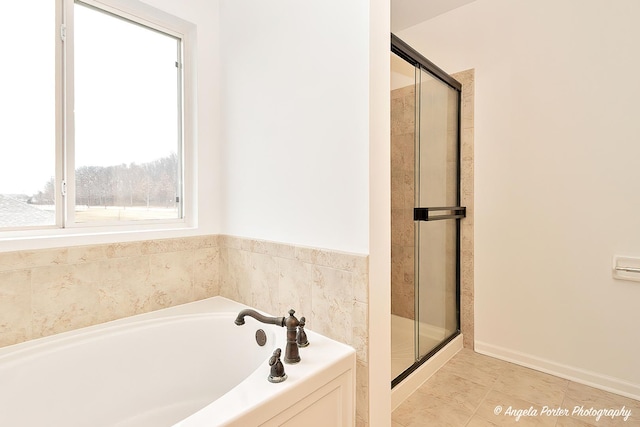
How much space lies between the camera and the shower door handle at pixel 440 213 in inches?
79.4

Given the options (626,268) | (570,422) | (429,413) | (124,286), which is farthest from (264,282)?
(626,268)

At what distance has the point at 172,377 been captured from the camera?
151 cm

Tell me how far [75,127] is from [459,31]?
2.74 meters

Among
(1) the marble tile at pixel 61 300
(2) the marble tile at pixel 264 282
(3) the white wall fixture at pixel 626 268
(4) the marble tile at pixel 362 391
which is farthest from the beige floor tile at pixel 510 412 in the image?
(1) the marble tile at pixel 61 300

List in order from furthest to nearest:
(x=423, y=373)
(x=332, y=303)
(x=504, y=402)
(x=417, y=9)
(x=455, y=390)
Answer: (x=417, y=9) → (x=423, y=373) → (x=455, y=390) → (x=504, y=402) → (x=332, y=303)

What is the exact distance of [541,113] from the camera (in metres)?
2.07

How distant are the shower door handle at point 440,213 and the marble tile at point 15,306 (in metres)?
2.09

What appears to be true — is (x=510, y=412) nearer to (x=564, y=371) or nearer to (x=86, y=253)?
(x=564, y=371)

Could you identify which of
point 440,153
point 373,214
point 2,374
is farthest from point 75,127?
point 440,153

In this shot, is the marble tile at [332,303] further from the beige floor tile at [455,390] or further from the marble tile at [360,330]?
the beige floor tile at [455,390]

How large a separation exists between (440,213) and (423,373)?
1.08m

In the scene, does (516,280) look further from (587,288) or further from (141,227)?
(141,227)

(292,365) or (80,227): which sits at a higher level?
(80,227)

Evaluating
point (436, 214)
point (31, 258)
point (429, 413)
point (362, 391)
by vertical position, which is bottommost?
point (429, 413)
